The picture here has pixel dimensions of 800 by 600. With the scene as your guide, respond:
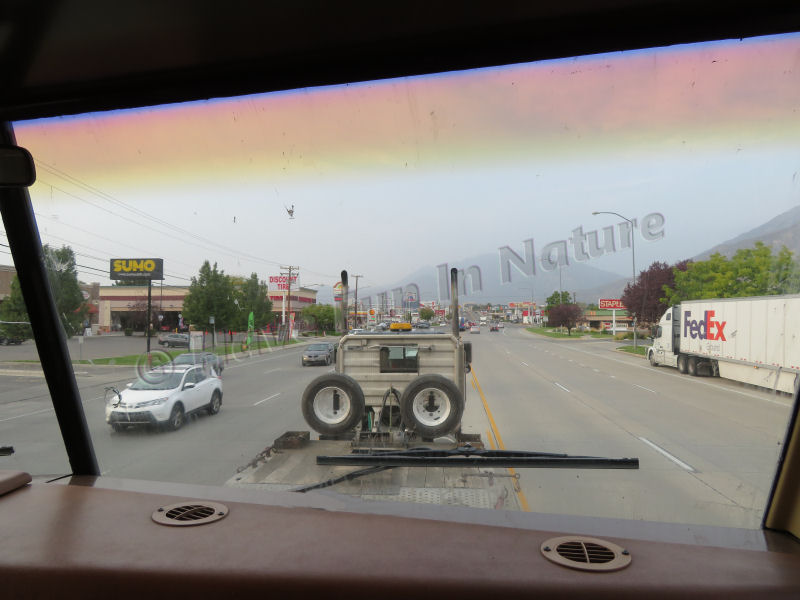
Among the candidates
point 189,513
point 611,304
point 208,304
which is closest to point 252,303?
point 208,304

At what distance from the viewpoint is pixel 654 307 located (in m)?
2.82

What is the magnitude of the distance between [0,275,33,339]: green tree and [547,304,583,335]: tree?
3232 millimetres

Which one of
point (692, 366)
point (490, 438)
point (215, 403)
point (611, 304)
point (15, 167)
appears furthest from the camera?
point (215, 403)

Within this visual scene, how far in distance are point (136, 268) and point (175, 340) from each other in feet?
1.74

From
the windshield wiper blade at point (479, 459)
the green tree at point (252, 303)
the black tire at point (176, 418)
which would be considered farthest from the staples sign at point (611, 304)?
the black tire at point (176, 418)

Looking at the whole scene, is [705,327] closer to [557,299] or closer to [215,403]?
[557,299]

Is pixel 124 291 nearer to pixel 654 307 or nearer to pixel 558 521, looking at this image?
pixel 558 521

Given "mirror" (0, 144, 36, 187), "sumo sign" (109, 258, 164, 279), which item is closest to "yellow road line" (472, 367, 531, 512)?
"sumo sign" (109, 258, 164, 279)

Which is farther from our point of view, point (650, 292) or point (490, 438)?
point (490, 438)

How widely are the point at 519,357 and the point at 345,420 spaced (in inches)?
81.2

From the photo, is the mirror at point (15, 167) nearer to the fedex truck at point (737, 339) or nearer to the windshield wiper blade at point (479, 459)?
the windshield wiper blade at point (479, 459)

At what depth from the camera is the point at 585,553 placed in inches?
84.6

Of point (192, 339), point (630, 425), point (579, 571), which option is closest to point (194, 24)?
point (192, 339)

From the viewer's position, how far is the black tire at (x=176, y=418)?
12.2 feet
